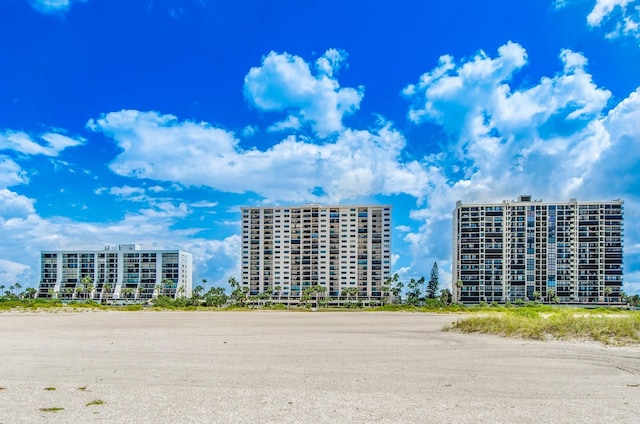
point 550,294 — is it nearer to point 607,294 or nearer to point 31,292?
point 607,294

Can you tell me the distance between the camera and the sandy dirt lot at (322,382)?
9.33 m

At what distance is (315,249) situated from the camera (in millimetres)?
122125

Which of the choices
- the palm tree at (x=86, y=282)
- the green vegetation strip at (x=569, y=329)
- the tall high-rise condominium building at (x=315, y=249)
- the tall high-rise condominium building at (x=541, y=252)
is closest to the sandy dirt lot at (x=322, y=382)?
the green vegetation strip at (x=569, y=329)

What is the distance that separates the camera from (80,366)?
49.7 feet

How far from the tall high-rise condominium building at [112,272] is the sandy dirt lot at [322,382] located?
11439cm

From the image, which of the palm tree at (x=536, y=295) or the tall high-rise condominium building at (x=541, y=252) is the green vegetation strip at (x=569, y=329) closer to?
the tall high-rise condominium building at (x=541, y=252)

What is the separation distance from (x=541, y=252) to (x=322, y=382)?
109 metres

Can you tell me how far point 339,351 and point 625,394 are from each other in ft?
33.9

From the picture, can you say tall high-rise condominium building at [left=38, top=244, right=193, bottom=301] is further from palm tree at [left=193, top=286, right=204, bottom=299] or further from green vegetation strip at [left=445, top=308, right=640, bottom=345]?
green vegetation strip at [left=445, top=308, right=640, bottom=345]

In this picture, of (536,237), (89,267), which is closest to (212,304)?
(89,267)

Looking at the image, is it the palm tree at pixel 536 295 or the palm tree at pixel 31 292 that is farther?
the palm tree at pixel 31 292

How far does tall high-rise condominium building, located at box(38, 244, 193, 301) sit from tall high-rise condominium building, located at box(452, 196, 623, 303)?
7785cm

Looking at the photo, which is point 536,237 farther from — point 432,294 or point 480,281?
point 432,294

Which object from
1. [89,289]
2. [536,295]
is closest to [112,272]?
[89,289]
